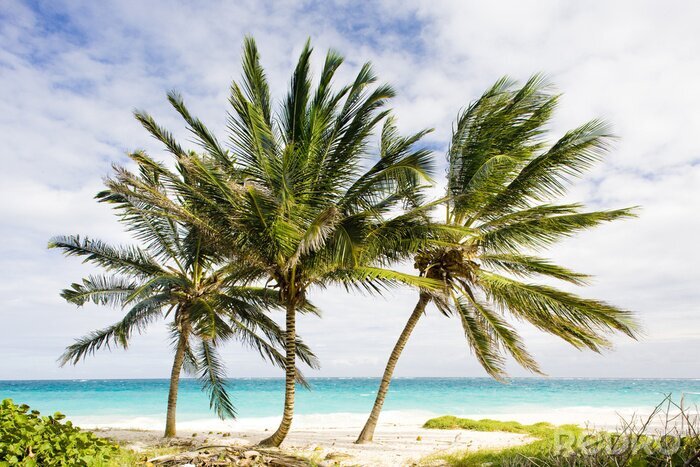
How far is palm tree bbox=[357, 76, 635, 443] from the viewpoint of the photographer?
10453 mm

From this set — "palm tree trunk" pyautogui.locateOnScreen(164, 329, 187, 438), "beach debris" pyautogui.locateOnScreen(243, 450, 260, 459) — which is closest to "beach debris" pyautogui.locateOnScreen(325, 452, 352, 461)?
"beach debris" pyautogui.locateOnScreen(243, 450, 260, 459)

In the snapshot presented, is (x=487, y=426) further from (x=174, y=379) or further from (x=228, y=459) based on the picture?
(x=228, y=459)

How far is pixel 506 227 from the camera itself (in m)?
11.1

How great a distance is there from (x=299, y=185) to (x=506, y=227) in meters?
4.41

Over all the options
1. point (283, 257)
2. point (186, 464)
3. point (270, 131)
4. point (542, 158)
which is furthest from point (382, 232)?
point (186, 464)

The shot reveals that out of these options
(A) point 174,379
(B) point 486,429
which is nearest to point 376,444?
(B) point 486,429

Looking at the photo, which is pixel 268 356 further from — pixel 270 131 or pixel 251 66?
pixel 251 66

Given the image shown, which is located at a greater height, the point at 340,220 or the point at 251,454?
the point at 340,220

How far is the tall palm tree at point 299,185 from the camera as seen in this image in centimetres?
952

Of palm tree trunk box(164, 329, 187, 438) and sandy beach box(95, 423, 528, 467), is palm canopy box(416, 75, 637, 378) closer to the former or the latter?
sandy beach box(95, 423, 528, 467)

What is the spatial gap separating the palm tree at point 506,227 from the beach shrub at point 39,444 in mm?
7074

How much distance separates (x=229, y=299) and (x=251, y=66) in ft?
16.3

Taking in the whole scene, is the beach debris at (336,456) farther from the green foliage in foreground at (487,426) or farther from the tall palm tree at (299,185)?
the green foliage in foreground at (487,426)

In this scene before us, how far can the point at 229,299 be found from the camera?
11750 mm
